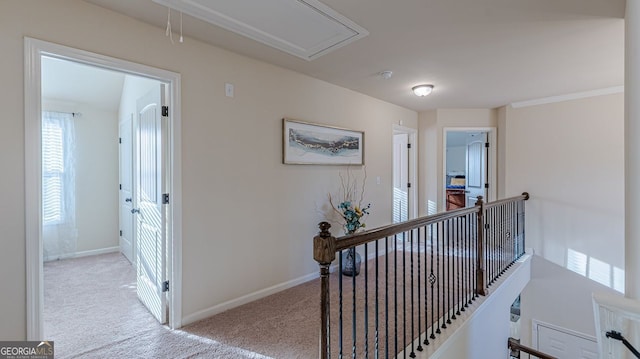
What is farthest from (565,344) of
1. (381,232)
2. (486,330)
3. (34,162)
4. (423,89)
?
(34,162)

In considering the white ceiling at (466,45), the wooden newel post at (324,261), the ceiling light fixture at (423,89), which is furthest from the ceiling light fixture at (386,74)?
the wooden newel post at (324,261)

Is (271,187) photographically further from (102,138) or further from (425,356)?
(102,138)

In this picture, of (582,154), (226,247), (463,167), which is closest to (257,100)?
(226,247)

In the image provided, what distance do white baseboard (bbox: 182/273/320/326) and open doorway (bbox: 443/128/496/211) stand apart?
8.17 feet

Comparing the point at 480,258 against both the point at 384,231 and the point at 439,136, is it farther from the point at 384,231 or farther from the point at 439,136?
the point at 439,136

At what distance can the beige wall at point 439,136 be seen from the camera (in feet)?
16.1

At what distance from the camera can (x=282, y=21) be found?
2.12m

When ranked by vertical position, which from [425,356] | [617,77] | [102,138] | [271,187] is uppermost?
[617,77]

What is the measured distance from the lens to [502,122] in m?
4.75

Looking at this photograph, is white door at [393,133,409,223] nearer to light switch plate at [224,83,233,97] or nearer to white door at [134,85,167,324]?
light switch plate at [224,83,233,97]

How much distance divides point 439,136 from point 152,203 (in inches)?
170

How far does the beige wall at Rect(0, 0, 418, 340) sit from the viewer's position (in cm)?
166

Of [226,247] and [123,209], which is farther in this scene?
[123,209]

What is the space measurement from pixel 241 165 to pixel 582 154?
14.6ft
